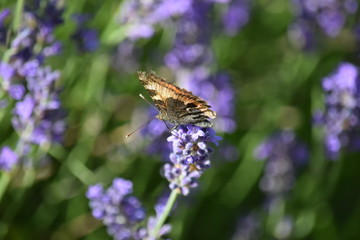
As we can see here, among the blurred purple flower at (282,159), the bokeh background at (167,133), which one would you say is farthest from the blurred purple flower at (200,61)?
the blurred purple flower at (282,159)

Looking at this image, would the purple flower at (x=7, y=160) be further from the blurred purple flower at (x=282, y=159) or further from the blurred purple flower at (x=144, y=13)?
the blurred purple flower at (x=282, y=159)

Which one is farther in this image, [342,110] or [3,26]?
[342,110]

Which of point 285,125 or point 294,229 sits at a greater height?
point 285,125

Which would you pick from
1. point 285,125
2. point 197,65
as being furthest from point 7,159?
point 285,125

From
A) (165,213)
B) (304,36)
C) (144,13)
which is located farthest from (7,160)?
(304,36)

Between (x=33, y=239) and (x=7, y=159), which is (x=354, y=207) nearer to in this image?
(x=33, y=239)

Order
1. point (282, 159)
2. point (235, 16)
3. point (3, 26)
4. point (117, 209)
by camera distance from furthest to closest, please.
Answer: point (235, 16) → point (282, 159) → point (3, 26) → point (117, 209)

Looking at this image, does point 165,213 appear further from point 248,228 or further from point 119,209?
point 248,228

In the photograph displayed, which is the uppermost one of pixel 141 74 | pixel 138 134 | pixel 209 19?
pixel 209 19
